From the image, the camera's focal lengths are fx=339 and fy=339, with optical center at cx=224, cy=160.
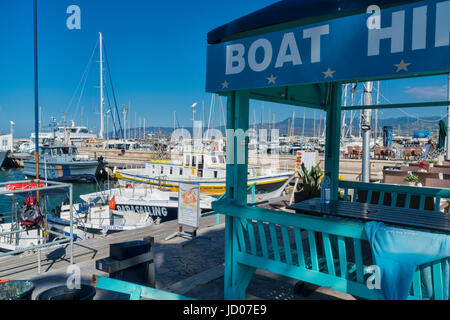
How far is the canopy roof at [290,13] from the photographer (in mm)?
2838

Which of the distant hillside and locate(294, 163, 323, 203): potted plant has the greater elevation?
the distant hillside

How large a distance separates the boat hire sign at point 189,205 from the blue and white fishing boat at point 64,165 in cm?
2665

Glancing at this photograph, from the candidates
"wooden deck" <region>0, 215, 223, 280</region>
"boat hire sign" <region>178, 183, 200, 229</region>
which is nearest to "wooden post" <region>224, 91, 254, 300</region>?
"wooden deck" <region>0, 215, 223, 280</region>

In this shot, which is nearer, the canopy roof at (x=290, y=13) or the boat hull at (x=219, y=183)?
the canopy roof at (x=290, y=13)

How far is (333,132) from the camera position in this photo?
5.45 meters

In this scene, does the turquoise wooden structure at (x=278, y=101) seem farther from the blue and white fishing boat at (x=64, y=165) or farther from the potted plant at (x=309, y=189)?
the blue and white fishing boat at (x=64, y=165)

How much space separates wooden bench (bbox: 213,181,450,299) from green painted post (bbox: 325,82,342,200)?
2.03 metres

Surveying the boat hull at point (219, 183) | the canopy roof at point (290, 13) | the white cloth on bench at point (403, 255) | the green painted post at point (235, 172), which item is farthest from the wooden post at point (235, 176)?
the boat hull at point (219, 183)

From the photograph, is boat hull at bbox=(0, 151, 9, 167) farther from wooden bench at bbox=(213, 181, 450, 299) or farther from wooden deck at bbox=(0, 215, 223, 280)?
wooden bench at bbox=(213, 181, 450, 299)

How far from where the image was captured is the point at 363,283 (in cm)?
296

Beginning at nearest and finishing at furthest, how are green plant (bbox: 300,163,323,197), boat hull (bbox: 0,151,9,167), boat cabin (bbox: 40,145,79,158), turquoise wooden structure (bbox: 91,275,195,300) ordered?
turquoise wooden structure (bbox: 91,275,195,300), green plant (bbox: 300,163,323,197), boat cabin (bbox: 40,145,79,158), boat hull (bbox: 0,151,9,167)

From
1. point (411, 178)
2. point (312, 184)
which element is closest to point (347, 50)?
point (312, 184)

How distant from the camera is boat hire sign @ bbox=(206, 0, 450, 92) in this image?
254 cm
